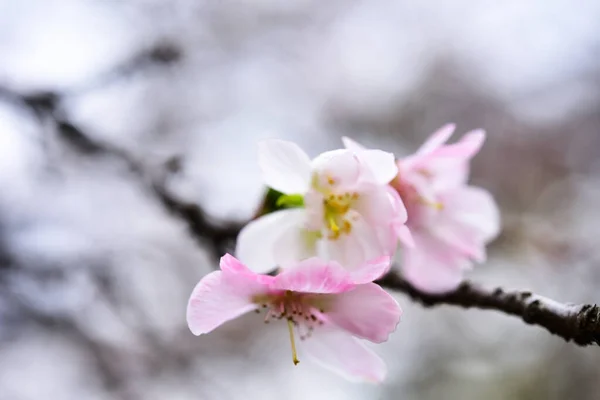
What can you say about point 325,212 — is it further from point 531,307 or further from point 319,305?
point 531,307

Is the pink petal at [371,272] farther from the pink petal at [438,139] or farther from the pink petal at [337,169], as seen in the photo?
the pink petal at [438,139]

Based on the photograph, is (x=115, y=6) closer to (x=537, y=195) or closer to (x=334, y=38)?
(x=334, y=38)

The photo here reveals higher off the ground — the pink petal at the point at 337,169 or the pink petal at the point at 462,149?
the pink petal at the point at 462,149

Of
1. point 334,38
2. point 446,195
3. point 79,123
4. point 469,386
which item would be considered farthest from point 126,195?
point 469,386

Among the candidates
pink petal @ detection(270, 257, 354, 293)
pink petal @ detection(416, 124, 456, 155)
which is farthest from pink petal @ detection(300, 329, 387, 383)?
pink petal @ detection(416, 124, 456, 155)

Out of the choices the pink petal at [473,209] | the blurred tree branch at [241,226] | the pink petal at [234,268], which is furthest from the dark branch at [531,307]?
the pink petal at [234,268]

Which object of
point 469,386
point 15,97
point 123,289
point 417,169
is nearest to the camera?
point 417,169

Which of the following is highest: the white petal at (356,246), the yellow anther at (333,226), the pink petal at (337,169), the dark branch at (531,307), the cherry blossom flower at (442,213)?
the cherry blossom flower at (442,213)
